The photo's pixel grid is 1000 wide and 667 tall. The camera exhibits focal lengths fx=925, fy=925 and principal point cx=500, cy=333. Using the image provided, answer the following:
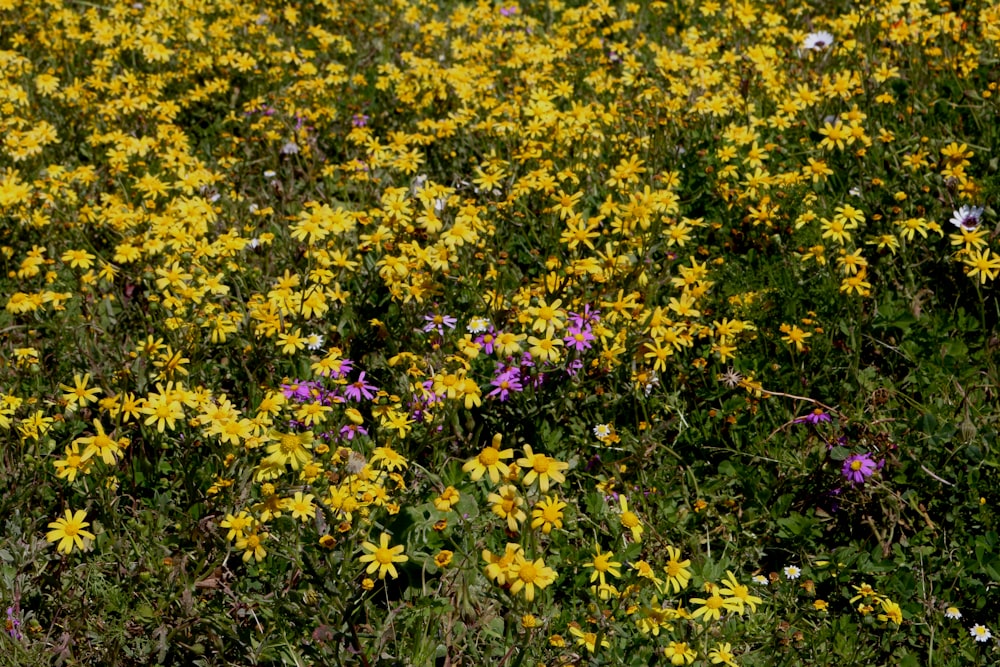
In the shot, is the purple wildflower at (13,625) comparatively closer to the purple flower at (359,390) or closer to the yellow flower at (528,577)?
the purple flower at (359,390)

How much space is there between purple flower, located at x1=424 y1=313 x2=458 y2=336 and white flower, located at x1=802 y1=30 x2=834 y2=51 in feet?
9.84

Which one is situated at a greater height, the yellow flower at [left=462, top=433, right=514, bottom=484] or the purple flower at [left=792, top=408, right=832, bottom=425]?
the yellow flower at [left=462, top=433, right=514, bottom=484]

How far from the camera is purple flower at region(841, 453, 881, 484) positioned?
9.65 ft

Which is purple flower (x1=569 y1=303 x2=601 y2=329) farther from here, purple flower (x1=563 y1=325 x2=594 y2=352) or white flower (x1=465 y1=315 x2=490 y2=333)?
white flower (x1=465 y1=315 x2=490 y2=333)

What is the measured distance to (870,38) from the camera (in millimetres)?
5098

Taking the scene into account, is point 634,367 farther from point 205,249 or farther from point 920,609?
point 205,249

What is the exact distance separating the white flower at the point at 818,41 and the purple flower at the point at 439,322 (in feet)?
9.84

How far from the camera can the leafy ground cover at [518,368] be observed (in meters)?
2.64

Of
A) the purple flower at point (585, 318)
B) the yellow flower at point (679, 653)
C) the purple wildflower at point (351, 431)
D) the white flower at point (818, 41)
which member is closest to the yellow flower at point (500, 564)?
the yellow flower at point (679, 653)

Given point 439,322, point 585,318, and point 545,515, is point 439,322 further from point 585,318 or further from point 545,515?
point 545,515

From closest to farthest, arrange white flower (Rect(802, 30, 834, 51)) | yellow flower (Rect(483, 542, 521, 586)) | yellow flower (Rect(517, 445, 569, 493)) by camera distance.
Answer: yellow flower (Rect(483, 542, 521, 586)) < yellow flower (Rect(517, 445, 569, 493)) < white flower (Rect(802, 30, 834, 51))

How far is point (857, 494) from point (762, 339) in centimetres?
69

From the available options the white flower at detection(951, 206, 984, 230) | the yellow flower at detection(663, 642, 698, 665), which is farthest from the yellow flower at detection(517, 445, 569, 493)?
the white flower at detection(951, 206, 984, 230)

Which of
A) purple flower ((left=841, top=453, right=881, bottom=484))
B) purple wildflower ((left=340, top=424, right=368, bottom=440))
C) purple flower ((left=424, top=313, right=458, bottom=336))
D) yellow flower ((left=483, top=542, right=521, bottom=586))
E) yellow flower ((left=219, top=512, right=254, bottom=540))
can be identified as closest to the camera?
yellow flower ((left=483, top=542, right=521, bottom=586))
